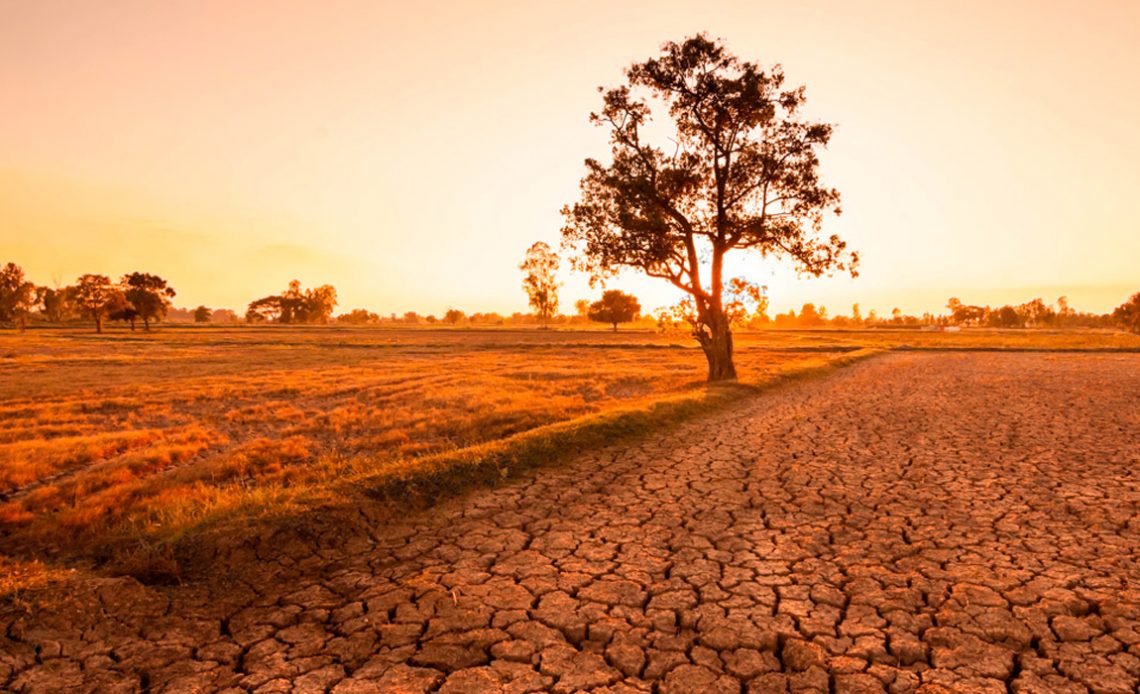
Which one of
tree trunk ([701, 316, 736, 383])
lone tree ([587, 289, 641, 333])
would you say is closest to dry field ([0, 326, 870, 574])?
tree trunk ([701, 316, 736, 383])

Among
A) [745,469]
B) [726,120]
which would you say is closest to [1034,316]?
[726,120]

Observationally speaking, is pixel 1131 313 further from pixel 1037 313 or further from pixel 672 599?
pixel 672 599

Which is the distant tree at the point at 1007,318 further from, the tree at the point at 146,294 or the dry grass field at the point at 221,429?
the tree at the point at 146,294

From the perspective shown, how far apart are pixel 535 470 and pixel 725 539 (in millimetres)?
4619

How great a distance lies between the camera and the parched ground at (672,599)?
4.57m

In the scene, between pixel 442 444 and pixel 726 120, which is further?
pixel 726 120

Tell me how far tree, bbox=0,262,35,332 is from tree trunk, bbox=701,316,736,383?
418 ft

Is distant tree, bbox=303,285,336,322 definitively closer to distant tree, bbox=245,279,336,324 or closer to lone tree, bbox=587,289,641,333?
distant tree, bbox=245,279,336,324

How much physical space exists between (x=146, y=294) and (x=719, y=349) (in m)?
105

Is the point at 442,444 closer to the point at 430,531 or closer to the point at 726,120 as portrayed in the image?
the point at 430,531

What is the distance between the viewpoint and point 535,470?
1110 centimetres

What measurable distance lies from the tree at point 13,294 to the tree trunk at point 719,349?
418 feet

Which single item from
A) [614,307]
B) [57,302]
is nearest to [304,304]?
[57,302]

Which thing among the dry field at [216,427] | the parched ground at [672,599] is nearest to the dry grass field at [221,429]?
the dry field at [216,427]
